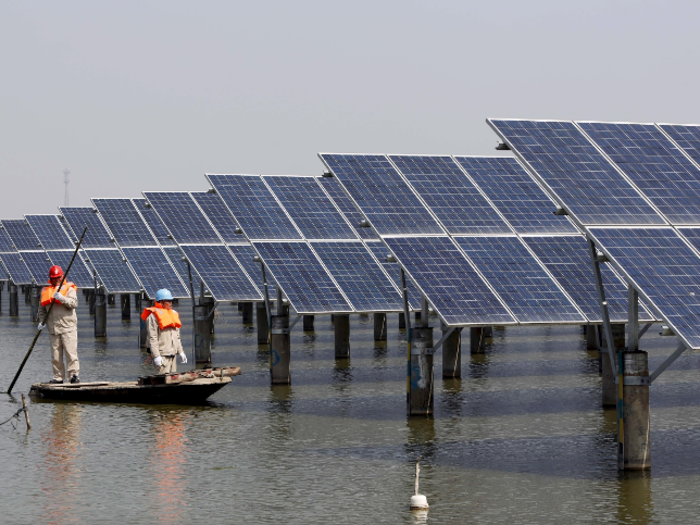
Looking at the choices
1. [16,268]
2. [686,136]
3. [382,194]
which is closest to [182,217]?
[382,194]

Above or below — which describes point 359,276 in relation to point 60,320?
above

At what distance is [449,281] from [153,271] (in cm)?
2504

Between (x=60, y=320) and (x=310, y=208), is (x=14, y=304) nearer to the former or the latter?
(x=310, y=208)

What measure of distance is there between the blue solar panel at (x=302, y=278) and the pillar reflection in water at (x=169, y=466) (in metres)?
5.79

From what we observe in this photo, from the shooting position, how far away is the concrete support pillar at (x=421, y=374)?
2264cm

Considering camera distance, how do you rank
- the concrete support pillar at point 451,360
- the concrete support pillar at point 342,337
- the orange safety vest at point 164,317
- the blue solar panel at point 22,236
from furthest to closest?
the blue solar panel at point 22,236
the concrete support pillar at point 342,337
the concrete support pillar at point 451,360
the orange safety vest at point 164,317

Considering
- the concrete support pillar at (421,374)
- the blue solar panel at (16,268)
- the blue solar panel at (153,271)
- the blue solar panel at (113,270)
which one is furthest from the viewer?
the blue solar panel at (16,268)

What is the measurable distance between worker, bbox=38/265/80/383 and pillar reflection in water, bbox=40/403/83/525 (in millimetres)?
2147

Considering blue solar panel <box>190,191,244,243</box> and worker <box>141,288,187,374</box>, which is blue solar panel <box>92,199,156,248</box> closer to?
blue solar panel <box>190,191,244,243</box>

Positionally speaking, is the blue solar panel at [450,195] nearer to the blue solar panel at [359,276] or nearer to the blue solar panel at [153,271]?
the blue solar panel at [359,276]

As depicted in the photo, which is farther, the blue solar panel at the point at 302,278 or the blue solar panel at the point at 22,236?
the blue solar panel at the point at 22,236

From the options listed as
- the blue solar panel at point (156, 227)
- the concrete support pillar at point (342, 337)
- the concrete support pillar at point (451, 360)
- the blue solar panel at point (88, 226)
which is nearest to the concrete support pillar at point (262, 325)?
the concrete support pillar at point (342, 337)

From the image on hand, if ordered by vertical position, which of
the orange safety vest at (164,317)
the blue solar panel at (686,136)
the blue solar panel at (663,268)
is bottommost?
the orange safety vest at (164,317)

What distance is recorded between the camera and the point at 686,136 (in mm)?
22547
